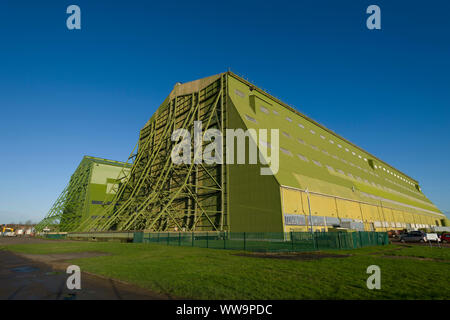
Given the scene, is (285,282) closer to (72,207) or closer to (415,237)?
(415,237)

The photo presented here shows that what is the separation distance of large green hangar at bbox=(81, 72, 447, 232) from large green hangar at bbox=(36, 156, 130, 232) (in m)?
14.5

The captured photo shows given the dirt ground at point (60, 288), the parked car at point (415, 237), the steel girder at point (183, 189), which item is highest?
the steel girder at point (183, 189)

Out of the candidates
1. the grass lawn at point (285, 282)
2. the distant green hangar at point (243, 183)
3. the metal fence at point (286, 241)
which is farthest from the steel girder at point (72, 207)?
the grass lawn at point (285, 282)

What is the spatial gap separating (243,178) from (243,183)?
0.65 m

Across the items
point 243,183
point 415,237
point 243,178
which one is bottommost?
point 415,237

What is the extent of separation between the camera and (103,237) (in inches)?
1320

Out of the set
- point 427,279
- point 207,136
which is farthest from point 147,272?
point 207,136

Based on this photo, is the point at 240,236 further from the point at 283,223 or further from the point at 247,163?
the point at 247,163

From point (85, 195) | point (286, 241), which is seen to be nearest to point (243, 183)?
point (286, 241)

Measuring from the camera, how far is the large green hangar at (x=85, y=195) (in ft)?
191

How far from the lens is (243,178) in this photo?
30297mm

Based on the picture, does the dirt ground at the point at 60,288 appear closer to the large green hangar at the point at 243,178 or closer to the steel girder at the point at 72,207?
the large green hangar at the point at 243,178

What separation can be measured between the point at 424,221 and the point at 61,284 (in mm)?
95452

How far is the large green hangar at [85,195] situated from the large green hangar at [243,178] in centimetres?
1449
